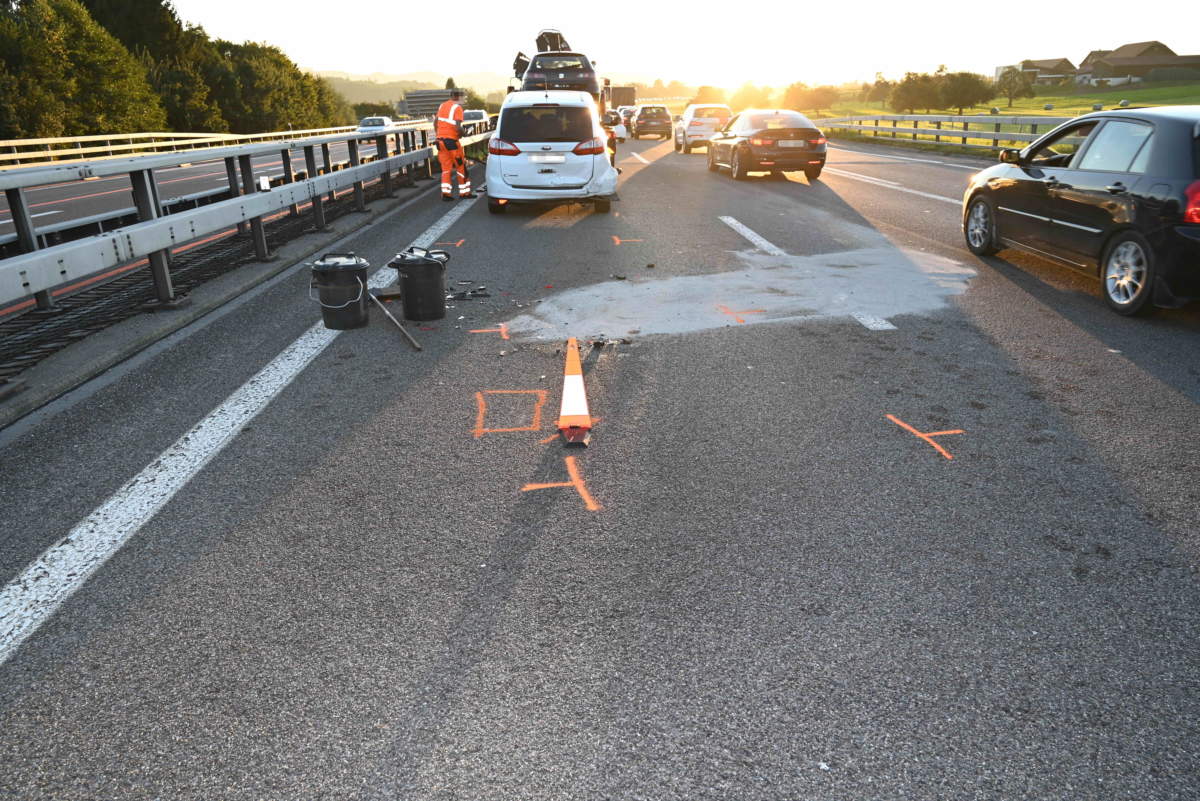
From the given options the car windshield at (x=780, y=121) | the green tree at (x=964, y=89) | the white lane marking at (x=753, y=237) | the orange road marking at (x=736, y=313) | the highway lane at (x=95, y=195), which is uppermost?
the green tree at (x=964, y=89)

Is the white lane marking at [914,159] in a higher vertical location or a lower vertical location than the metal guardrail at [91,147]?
lower

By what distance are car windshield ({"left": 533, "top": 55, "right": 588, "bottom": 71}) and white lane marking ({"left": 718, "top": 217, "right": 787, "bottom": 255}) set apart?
16282 mm

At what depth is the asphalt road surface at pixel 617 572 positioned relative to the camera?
7.33 ft

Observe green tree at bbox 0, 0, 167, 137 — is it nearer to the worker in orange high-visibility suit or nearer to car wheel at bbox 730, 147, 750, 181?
the worker in orange high-visibility suit

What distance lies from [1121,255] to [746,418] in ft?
14.0

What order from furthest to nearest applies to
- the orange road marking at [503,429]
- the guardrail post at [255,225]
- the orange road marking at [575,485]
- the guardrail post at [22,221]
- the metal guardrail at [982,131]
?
the metal guardrail at [982,131]
the guardrail post at [255,225]
the guardrail post at [22,221]
the orange road marking at [503,429]
the orange road marking at [575,485]

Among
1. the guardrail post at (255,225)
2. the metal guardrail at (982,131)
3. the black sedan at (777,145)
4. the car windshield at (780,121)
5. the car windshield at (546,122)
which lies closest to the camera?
the guardrail post at (255,225)

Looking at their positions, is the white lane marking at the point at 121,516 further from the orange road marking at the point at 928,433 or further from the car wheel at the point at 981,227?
the car wheel at the point at 981,227

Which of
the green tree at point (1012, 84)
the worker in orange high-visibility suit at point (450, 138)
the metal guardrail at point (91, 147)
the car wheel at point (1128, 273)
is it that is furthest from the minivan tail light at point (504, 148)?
the green tree at point (1012, 84)

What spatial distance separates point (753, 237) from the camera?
417 inches

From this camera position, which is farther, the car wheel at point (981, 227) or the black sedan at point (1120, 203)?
the car wheel at point (981, 227)

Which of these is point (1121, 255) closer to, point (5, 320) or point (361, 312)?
point (361, 312)

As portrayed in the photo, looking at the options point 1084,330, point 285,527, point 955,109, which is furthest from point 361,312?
point 955,109

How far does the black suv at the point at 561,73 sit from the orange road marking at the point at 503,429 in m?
22.5
